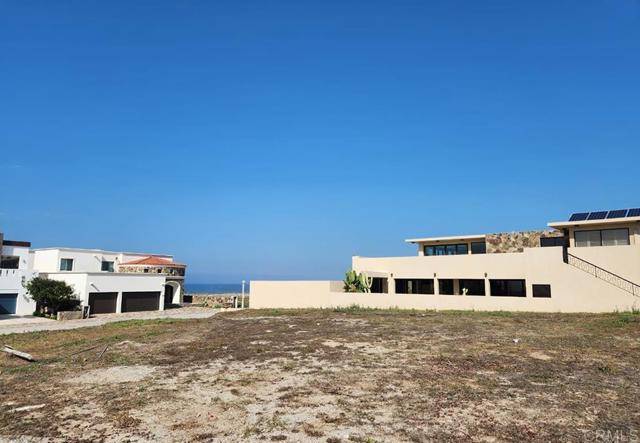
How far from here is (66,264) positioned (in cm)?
4816

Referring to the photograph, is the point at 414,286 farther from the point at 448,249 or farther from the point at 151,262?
the point at 151,262

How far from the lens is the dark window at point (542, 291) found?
27.2m

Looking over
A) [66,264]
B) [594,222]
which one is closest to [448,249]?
[594,222]

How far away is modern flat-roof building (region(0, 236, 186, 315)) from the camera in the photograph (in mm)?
38844

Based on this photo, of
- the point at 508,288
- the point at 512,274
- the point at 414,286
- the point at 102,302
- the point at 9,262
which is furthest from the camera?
the point at 9,262

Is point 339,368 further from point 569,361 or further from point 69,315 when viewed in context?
point 69,315

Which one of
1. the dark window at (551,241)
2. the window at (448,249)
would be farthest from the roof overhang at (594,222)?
the window at (448,249)

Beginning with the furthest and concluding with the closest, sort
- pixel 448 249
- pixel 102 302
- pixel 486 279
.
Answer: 1. pixel 102 302
2. pixel 448 249
3. pixel 486 279

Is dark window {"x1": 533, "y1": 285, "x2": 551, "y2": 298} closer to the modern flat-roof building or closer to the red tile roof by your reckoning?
the modern flat-roof building

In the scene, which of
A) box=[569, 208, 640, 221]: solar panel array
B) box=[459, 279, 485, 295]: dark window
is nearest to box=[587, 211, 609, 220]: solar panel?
box=[569, 208, 640, 221]: solar panel array

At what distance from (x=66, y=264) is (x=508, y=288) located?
45787mm

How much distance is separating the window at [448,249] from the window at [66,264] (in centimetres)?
3930

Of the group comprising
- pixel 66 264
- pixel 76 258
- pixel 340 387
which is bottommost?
pixel 340 387

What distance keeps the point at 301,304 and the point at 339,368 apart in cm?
2504
